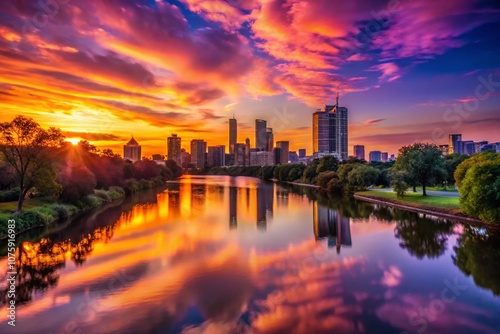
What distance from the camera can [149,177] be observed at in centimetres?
8656

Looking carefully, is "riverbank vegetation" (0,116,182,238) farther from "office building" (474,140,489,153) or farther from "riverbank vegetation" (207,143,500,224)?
"office building" (474,140,489,153)

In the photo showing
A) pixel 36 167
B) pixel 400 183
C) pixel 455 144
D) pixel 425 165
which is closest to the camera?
pixel 36 167

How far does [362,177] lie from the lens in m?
60.3

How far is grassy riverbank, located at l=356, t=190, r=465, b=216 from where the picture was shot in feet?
119

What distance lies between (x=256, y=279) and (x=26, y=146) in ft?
77.8

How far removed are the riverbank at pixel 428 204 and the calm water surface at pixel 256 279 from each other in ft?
11.1

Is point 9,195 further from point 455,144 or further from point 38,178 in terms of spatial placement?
point 455,144

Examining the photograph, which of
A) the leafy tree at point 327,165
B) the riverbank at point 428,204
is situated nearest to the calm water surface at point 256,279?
the riverbank at point 428,204

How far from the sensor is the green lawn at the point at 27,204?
93.7ft

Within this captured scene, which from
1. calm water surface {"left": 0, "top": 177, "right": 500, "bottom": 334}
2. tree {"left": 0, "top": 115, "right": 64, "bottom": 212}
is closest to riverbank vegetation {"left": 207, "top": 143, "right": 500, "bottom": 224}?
calm water surface {"left": 0, "top": 177, "right": 500, "bottom": 334}

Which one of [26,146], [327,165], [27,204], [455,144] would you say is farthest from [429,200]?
[455,144]

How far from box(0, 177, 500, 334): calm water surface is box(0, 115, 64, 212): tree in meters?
5.26

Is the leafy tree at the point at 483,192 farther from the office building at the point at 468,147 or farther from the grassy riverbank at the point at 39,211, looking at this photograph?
the office building at the point at 468,147

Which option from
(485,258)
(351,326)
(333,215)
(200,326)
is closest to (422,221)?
(333,215)
